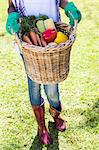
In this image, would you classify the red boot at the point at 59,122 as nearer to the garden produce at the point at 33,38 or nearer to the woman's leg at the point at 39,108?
the woman's leg at the point at 39,108

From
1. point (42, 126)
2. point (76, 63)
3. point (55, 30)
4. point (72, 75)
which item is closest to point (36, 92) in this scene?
point (42, 126)

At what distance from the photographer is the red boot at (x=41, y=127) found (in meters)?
3.18

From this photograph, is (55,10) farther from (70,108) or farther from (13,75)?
(13,75)

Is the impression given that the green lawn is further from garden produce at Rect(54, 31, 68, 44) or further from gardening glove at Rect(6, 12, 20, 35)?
gardening glove at Rect(6, 12, 20, 35)

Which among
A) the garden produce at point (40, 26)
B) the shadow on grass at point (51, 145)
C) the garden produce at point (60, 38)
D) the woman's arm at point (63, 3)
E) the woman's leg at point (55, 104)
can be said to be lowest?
the shadow on grass at point (51, 145)

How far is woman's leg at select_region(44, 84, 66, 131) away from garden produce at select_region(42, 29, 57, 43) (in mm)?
514

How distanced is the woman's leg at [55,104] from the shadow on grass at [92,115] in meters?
0.27

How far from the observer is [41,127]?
129 inches

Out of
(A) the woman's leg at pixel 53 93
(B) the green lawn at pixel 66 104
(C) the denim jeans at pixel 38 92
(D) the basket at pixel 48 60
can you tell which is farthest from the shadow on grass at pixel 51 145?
(D) the basket at pixel 48 60

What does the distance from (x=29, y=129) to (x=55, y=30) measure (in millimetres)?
1177

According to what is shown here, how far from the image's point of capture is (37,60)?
2.62 metres

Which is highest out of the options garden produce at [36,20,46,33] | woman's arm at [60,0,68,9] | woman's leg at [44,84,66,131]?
woman's arm at [60,0,68,9]

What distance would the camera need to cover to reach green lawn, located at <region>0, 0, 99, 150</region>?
3350mm

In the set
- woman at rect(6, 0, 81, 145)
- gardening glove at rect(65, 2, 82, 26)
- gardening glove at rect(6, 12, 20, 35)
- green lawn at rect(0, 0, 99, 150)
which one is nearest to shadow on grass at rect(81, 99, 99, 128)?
green lawn at rect(0, 0, 99, 150)
